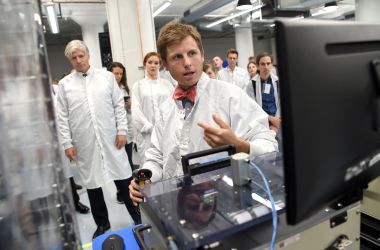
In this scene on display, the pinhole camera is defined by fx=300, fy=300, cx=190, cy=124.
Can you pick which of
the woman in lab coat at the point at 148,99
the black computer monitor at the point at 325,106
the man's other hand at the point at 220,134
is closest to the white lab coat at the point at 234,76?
the woman in lab coat at the point at 148,99

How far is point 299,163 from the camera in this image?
1.32 feet

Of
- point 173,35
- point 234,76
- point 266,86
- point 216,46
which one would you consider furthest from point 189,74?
point 216,46

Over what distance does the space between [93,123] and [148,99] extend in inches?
26.5

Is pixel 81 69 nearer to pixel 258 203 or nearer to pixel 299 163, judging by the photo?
pixel 258 203

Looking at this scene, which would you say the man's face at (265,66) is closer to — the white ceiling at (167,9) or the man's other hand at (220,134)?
the white ceiling at (167,9)

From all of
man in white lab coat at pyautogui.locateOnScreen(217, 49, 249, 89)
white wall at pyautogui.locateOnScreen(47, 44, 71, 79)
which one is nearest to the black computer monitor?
man in white lab coat at pyautogui.locateOnScreen(217, 49, 249, 89)

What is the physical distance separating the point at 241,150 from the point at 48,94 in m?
0.56

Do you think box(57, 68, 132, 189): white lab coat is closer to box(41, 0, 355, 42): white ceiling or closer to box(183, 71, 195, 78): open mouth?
box(183, 71, 195, 78): open mouth

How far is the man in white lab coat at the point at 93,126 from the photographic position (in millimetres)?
2221

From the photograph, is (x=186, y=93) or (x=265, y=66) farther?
(x=265, y=66)

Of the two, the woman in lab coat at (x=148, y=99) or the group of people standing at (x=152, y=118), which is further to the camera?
the woman in lab coat at (x=148, y=99)

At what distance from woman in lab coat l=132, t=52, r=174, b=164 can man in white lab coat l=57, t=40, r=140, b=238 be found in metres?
0.40

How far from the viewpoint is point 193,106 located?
1.20 m

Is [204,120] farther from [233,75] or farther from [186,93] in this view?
[233,75]
